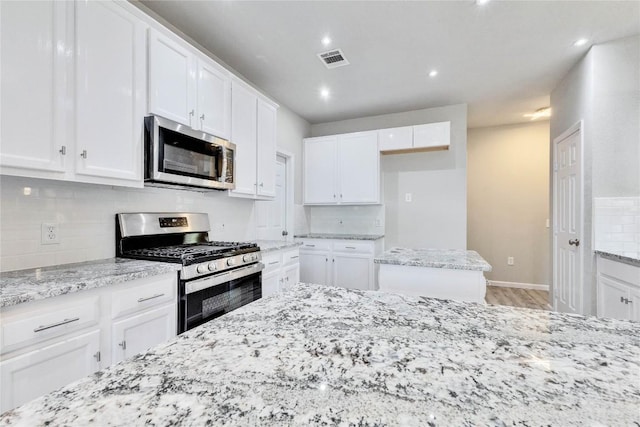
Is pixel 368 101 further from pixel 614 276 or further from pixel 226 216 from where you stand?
pixel 614 276

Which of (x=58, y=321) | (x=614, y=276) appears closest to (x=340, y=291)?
(x=58, y=321)

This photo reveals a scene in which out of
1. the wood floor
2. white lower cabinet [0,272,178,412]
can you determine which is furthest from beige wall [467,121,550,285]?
white lower cabinet [0,272,178,412]

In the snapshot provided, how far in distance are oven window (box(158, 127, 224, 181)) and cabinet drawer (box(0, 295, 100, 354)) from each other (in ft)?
3.09

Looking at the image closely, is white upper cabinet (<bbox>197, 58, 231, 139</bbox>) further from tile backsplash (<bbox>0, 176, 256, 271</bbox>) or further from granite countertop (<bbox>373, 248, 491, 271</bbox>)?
granite countertop (<bbox>373, 248, 491, 271</bbox>)

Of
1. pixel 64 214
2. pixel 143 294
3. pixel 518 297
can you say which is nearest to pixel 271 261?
pixel 143 294

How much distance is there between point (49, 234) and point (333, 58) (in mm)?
2579

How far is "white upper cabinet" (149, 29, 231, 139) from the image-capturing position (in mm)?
1979

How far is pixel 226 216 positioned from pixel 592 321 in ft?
9.05

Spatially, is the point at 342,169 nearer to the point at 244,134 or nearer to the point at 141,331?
the point at 244,134

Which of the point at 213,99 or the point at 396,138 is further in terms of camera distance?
the point at 396,138

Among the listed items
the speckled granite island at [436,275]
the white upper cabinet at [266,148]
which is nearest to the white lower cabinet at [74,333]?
the speckled granite island at [436,275]

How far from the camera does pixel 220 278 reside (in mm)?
2029

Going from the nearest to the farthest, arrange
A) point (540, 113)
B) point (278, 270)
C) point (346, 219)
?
1. point (278, 270)
2. point (540, 113)
3. point (346, 219)

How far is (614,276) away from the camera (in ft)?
7.62
